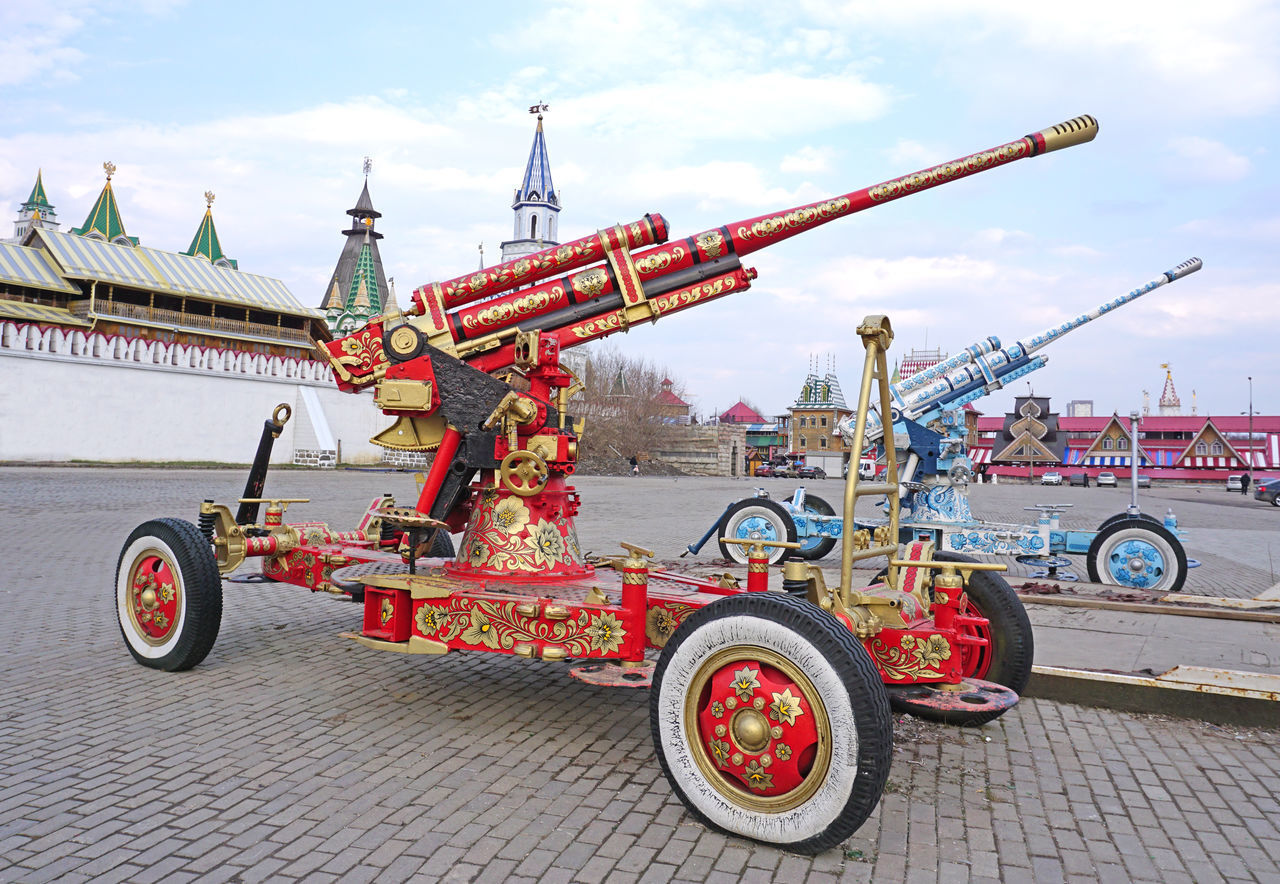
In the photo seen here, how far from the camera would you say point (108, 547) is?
988cm

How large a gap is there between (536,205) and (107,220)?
2686 cm

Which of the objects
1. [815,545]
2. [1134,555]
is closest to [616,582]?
[815,545]

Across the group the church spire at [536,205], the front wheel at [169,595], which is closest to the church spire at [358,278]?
the church spire at [536,205]

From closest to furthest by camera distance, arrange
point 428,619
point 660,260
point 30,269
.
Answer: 1. point 428,619
2. point 660,260
3. point 30,269

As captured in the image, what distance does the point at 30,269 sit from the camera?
2962 centimetres

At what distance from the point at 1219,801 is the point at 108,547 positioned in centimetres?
1061

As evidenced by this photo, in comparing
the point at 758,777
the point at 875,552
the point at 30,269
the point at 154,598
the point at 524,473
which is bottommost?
the point at 758,777

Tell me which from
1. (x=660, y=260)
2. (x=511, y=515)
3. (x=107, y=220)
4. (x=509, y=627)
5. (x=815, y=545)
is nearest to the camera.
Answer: (x=509, y=627)

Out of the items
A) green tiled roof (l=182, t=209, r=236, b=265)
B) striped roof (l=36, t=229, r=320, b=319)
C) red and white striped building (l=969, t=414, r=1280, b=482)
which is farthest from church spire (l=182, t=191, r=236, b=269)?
red and white striped building (l=969, t=414, r=1280, b=482)

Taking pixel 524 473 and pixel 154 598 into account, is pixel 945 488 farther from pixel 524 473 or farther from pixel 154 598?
pixel 154 598

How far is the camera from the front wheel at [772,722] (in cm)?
259

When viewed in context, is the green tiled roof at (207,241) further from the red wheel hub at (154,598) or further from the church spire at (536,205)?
the red wheel hub at (154,598)

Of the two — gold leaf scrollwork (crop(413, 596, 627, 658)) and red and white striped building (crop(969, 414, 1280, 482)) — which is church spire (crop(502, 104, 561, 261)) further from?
gold leaf scrollwork (crop(413, 596, 627, 658))

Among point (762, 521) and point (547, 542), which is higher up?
point (547, 542)
